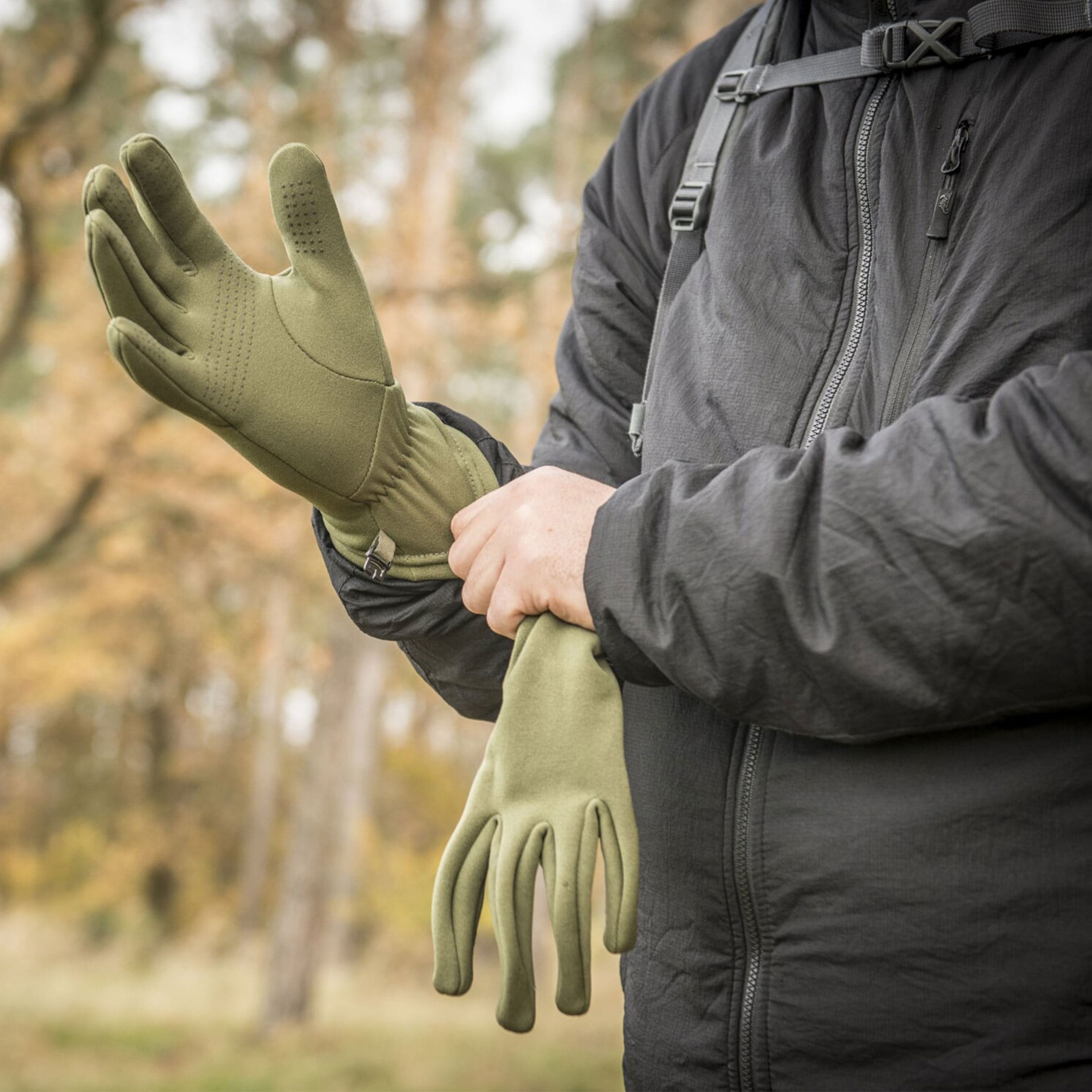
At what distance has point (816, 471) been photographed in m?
1.07

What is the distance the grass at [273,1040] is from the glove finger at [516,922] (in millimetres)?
6129

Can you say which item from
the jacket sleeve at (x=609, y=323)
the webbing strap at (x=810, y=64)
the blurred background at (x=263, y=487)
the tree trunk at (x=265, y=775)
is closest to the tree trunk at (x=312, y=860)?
the blurred background at (x=263, y=487)

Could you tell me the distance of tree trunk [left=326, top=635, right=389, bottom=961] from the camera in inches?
566

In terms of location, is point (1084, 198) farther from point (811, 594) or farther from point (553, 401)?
point (553, 401)

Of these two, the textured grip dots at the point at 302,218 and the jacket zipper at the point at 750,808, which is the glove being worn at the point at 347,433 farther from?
the jacket zipper at the point at 750,808

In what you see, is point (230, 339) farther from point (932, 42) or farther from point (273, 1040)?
point (273, 1040)

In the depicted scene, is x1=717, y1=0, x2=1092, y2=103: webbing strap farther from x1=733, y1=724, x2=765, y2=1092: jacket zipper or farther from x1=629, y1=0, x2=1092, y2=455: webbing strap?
x1=733, y1=724, x2=765, y2=1092: jacket zipper

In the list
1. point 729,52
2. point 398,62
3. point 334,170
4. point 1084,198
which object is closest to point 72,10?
point 334,170

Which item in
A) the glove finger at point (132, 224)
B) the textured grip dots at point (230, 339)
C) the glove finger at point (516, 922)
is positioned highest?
the glove finger at point (132, 224)

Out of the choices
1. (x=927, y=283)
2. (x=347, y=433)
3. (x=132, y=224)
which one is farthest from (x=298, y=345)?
(x=927, y=283)

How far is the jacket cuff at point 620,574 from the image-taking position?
3.69 ft

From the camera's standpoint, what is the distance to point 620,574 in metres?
1.13

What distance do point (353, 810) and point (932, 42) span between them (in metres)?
15.6

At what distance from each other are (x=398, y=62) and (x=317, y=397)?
13.8 m
